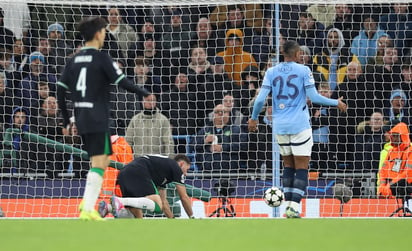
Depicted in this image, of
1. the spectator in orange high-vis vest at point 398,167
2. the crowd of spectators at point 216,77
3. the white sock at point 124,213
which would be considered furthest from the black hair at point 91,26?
the spectator in orange high-vis vest at point 398,167

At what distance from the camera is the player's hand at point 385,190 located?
14.7 metres

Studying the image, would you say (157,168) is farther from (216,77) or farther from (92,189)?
(92,189)

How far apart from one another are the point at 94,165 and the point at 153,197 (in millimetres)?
3685

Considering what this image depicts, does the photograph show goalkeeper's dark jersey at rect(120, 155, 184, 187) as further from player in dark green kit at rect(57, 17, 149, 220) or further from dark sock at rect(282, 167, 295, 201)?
player in dark green kit at rect(57, 17, 149, 220)

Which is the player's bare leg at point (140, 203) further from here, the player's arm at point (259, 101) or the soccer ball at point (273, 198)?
the player's arm at point (259, 101)

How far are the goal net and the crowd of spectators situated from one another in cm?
2

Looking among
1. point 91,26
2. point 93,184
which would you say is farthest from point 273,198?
point 91,26

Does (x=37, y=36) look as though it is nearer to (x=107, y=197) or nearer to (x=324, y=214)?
(x=107, y=197)

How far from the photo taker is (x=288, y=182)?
37.6 ft

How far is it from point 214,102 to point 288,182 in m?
4.49

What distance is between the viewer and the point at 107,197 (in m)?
14.8
